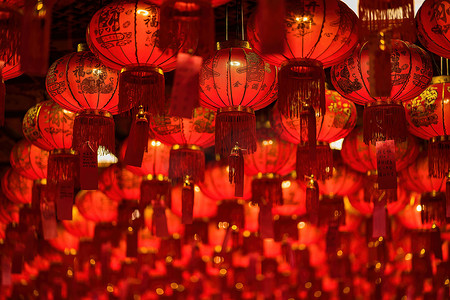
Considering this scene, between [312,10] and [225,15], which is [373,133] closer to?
[312,10]

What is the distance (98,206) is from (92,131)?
2475mm

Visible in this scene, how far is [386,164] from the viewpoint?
340 cm

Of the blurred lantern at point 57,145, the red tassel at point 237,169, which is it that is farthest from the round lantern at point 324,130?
the blurred lantern at point 57,145

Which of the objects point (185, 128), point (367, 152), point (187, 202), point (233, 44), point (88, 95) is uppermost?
point (233, 44)

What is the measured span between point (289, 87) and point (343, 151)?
5.63 feet

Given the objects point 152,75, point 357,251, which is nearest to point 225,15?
point 152,75

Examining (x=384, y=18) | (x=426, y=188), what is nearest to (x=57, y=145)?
(x=384, y=18)

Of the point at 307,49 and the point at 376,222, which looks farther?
the point at 376,222

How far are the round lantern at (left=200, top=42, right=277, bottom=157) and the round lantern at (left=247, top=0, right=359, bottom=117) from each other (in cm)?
26

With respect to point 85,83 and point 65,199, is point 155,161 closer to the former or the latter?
point 65,199

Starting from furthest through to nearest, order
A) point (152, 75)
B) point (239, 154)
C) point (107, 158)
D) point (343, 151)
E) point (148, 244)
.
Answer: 1. point (148, 244)
2. point (107, 158)
3. point (343, 151)
4. point (239, 154)
5. point (152, 75)

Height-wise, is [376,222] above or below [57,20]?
below

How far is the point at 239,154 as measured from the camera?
3682 mm

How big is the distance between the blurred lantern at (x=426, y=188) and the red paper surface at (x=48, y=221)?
215cm
